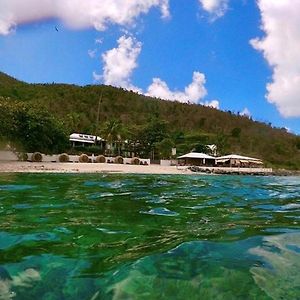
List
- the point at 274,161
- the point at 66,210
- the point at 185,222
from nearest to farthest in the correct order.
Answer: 1. the point at 185,222
2. the point at 66,210
3. the point at 274,161

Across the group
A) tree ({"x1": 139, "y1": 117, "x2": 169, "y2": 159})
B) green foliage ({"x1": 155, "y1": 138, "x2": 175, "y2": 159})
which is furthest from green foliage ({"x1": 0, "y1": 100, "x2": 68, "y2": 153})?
green foliage ({"x1": 155, "y1": 138, "x2": 175, "y2": 159})

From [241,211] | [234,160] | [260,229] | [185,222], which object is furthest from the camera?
[234,160]

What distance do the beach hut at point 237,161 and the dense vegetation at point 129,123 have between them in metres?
7.36

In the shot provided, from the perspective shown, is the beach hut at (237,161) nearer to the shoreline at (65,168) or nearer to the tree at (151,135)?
A: the tree at (151,135)

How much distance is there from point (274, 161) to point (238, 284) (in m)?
75.0

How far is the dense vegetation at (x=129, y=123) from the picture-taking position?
40312mm

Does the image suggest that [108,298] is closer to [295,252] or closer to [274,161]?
[295,252]

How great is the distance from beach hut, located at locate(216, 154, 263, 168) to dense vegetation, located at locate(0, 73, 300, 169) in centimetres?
736

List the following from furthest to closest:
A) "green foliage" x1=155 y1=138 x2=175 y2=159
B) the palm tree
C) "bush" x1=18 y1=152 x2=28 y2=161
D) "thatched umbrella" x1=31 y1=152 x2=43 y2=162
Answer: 1. "green foliage" x1=155 y1=138 x2=175 y2=159
2. the palm tree
3. "thatched umbrella" x1=31 y1=152 x2=43 y2=162
4. "bush" x1=18 y1=152 x2=28 y2=161

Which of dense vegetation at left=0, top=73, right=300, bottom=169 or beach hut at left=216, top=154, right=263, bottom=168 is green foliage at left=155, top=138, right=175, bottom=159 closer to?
dense vegetation at left=0, top=73, right=300, bottom=169

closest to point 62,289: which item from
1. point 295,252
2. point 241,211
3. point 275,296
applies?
point 275,296

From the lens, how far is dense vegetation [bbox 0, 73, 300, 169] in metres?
40.3

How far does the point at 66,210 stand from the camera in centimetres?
666

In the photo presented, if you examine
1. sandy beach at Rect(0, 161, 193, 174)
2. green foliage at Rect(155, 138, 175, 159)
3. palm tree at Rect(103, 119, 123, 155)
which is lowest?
sandy beach at Rect(0, 161, 193, 174)
